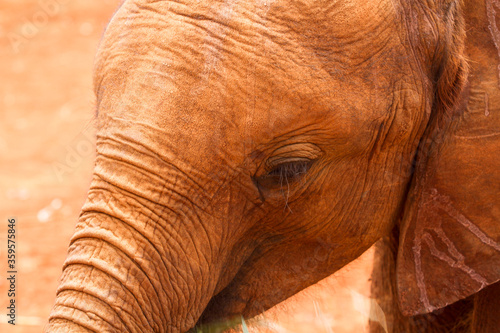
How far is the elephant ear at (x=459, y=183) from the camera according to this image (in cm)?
206

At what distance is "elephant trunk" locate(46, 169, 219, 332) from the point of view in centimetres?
172

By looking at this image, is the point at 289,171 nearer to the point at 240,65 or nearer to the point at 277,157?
the point at 277,157

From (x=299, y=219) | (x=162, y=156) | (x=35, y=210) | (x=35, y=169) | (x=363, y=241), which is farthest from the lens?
(x=35, y=169)

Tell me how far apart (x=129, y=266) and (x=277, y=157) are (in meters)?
0.47

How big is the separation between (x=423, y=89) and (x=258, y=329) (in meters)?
0.87

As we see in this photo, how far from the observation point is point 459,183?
2.12 m

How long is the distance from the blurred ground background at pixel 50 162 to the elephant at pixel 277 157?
291 mm

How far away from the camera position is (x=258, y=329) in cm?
234

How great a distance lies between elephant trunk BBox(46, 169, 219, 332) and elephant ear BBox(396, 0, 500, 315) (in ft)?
2.11

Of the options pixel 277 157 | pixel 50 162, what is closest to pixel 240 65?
pixel 277 157

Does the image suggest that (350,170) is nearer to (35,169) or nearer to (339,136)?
(339,136)

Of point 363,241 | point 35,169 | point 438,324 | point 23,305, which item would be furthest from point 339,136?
point 35,169

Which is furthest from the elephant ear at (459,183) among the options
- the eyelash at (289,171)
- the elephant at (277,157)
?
the eyelash at (289,171)

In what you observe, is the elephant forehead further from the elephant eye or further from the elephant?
the elephant eye
